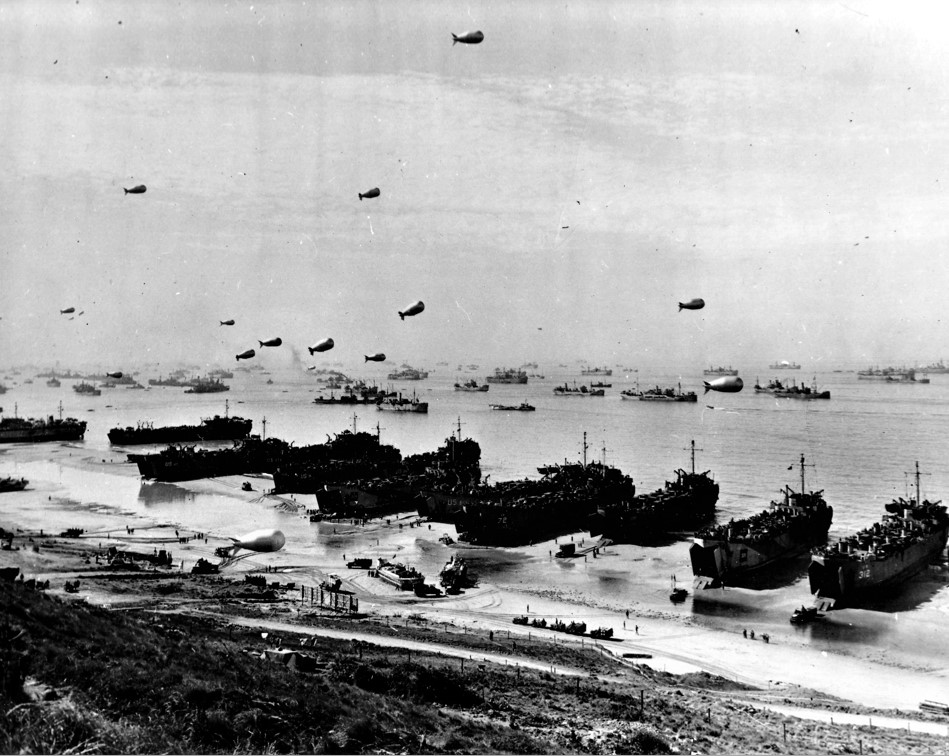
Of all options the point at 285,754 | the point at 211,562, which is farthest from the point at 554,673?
the point at 211,562

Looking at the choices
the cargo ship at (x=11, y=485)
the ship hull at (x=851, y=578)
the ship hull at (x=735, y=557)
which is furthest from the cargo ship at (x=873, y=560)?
the cargo ship at (x=11, y=485)

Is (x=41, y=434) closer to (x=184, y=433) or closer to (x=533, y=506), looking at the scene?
(x=184, y=433)

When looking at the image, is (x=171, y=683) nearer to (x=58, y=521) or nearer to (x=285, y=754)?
(x=285, y=754)

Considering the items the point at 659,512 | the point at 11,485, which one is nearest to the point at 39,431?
the point at 11,485

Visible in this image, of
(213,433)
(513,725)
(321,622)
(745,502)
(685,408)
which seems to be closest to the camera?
(513,725)

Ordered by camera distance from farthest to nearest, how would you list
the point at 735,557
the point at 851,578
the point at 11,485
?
the point at 11,485 → the point at 735,557 → the point at 851,578

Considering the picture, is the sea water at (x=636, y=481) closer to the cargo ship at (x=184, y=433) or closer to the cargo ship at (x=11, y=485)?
the cargo ship at (x=11, y=485)
